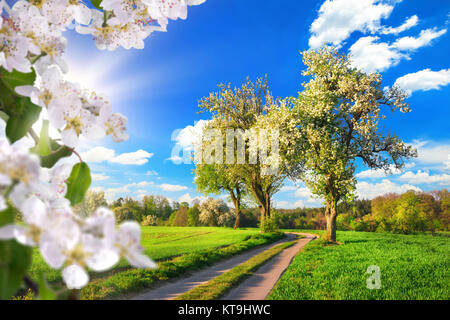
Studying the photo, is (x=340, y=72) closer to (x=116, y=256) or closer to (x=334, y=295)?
(x=334, y=295)

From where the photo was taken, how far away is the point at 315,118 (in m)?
18.0

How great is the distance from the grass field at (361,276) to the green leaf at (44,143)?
7.95m

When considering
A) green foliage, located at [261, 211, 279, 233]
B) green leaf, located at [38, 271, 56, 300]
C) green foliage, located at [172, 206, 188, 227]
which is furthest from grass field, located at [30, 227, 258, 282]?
green foliage, located at [172, 206, 188, 227]

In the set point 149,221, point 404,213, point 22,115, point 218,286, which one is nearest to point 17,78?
point 22,115

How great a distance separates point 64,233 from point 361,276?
11.9 metres

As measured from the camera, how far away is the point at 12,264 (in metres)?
0.59

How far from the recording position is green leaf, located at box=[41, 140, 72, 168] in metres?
0.95

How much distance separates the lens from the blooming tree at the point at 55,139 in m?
0.56

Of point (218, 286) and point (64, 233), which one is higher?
point (64, 233)

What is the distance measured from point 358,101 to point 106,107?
18.5 metres

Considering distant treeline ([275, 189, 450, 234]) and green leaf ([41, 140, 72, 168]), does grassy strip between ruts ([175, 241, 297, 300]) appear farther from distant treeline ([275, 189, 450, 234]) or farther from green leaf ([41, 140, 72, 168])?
distant treeline ([275, 189, 450, 234])

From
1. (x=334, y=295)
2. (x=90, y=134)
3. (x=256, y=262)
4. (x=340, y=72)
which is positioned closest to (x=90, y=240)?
(x=90, y=134)

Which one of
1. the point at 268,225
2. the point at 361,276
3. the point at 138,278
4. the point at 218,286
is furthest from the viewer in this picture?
the point at 268,225

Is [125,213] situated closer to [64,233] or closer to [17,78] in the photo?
[17,78]
